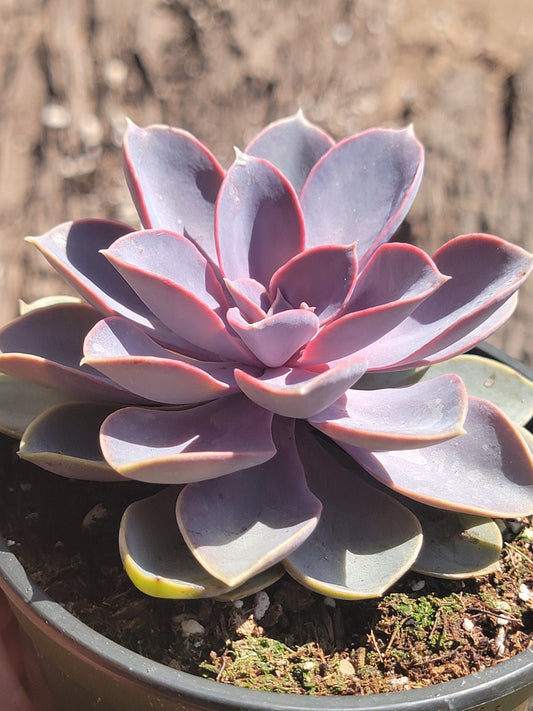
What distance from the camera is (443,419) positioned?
0.72 metres

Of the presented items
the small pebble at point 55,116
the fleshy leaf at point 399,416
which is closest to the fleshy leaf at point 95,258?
the fleshy leaf at point 399,416

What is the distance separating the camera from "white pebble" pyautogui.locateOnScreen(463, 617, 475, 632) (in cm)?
82

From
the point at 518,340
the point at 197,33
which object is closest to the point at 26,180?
the point at 197,33

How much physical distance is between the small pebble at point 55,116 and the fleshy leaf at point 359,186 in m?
1.37

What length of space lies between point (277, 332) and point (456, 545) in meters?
0.30

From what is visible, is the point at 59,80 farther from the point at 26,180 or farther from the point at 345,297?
the point at 345,297

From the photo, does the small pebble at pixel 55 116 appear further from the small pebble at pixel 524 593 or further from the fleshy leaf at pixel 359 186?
the small pebble at pixel 524 593

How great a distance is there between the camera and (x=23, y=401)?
92cm

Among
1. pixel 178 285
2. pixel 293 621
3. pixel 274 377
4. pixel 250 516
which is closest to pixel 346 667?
pixel 293 621

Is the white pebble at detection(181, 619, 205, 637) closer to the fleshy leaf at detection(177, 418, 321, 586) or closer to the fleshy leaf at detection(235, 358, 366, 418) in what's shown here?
the fleshy leaf at detection(177, 418, 321, 586)

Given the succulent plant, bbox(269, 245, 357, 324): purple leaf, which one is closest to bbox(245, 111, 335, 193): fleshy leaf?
the succulent plant

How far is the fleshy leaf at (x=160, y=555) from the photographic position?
71 cm

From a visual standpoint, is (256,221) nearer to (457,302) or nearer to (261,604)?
(457,302)

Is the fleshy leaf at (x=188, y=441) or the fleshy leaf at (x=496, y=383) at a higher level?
the fleshy leaf at (x=188, y=441)
